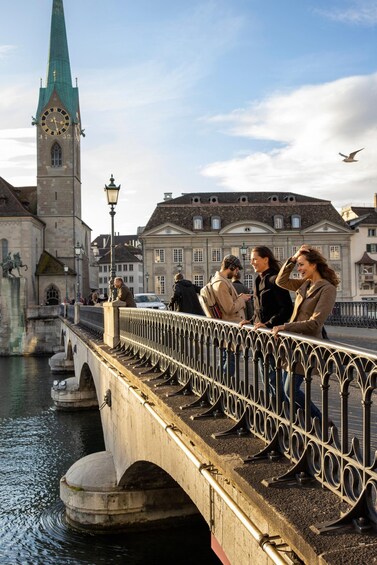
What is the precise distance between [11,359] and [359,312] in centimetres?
3809

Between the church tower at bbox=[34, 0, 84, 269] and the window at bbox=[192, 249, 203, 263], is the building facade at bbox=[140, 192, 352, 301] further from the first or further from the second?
the church tower at bbox=[34, 0, 84, 269]

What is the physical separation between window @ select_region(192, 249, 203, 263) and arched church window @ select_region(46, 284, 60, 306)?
14.6 m

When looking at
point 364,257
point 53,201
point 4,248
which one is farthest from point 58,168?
point 364,257

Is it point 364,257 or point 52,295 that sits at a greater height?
point 364,257

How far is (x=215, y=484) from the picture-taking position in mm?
4820

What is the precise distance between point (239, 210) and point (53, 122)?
2140 centimetres

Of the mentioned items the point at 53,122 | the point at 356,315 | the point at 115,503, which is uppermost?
the point at 53,122

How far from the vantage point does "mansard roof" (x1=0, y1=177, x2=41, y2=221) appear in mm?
64906

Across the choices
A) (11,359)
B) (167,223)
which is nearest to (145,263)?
(167,223)

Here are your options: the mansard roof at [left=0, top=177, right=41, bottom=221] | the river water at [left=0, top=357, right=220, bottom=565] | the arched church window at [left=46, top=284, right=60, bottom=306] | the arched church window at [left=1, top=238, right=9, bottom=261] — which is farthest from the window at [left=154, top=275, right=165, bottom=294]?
the river water at [left=0, top=357, right=220, bottom=565]

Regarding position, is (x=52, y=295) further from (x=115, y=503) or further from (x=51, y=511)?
(x=115, y=503)

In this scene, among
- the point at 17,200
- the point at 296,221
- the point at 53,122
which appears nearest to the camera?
the point at 17,200

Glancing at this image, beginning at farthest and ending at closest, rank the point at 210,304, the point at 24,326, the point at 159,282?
the point at 159,282, the point at 24,326, the point at 210,304

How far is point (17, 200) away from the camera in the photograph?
66625 millimetres
